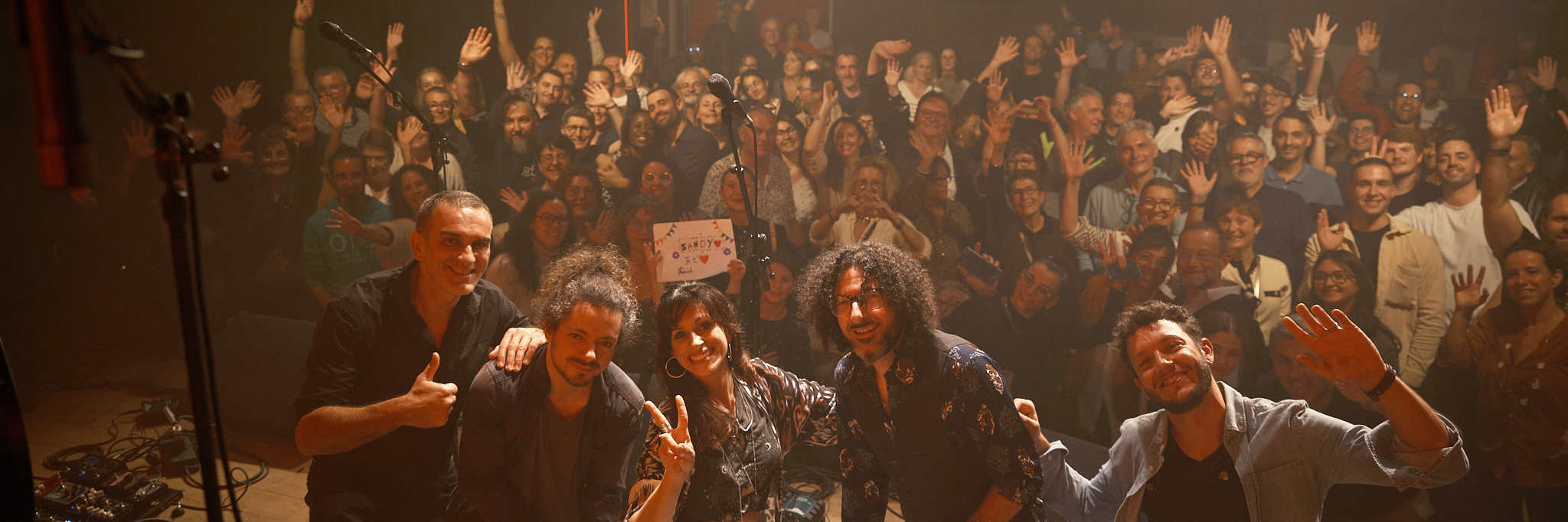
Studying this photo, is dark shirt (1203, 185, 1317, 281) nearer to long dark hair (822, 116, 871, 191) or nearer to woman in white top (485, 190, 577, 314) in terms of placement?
long dark hair (822, 116, 871, 191)

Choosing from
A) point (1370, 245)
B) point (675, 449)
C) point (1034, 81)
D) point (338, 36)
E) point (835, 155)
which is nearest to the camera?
point (675, 449)

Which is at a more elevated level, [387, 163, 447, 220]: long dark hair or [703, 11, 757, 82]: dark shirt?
[703, 11, 757, 82]: dark shirt

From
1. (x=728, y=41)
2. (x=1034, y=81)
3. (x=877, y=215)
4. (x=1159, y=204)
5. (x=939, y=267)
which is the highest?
(x=728, y=41)

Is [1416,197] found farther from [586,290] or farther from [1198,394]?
[586,290]

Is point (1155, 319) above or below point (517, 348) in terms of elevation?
above

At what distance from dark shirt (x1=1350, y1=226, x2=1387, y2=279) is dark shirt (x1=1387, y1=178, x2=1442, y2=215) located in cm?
12

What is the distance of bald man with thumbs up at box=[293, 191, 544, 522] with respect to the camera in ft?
8.73

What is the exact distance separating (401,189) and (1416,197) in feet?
20.3

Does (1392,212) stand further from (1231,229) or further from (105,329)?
(105,329)

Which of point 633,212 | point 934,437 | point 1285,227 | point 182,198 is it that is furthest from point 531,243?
point 1285,227

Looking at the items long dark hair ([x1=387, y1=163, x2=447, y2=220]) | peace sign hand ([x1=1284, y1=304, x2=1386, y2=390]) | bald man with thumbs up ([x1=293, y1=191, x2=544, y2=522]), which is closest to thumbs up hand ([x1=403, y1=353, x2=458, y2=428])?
bald man with thumbs up ([x1=293, y1=191, x2=544, y2=522])

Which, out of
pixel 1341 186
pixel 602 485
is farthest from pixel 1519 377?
pixel 602 485

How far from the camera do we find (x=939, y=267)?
15.7ft

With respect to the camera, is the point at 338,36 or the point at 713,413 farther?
the point at 338,36
